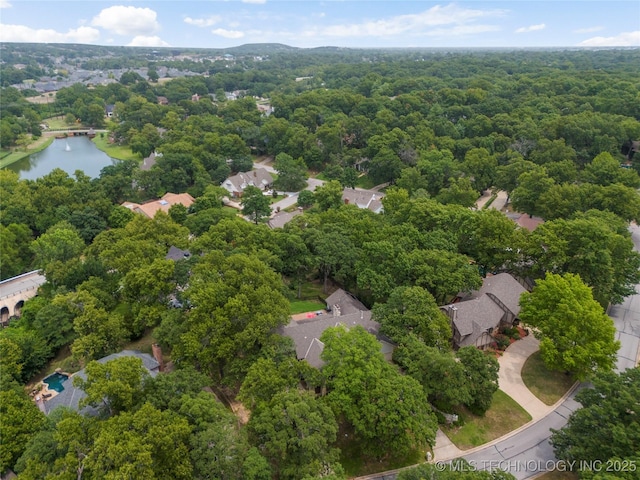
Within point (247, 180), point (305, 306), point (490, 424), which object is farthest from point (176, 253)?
point (490, 424)

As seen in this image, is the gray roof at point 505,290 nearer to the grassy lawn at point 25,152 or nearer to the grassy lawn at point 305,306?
the grassy lawn at point 305,306

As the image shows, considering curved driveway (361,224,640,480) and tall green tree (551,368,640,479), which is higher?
tall green tree (551,368,640,479)

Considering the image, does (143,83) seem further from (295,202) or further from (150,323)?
(150,323)

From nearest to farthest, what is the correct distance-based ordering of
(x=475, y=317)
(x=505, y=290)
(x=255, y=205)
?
(x=475, y=317), (x=505, y=290), (x=255, y=205)

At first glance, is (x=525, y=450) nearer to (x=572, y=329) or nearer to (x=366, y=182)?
(x=572, y=329)

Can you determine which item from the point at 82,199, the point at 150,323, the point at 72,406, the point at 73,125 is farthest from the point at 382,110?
the point at 73,125

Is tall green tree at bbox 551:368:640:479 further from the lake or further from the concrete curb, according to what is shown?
the lake

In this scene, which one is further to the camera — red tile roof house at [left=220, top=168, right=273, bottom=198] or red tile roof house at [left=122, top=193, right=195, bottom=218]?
red tile roof house at [left=220, top=168, right=273, bottom=198]

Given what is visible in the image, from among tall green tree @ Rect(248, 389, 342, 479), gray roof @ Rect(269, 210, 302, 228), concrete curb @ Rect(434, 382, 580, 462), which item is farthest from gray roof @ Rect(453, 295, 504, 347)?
gray roof @ Rect(269, 210, 302, 228)
